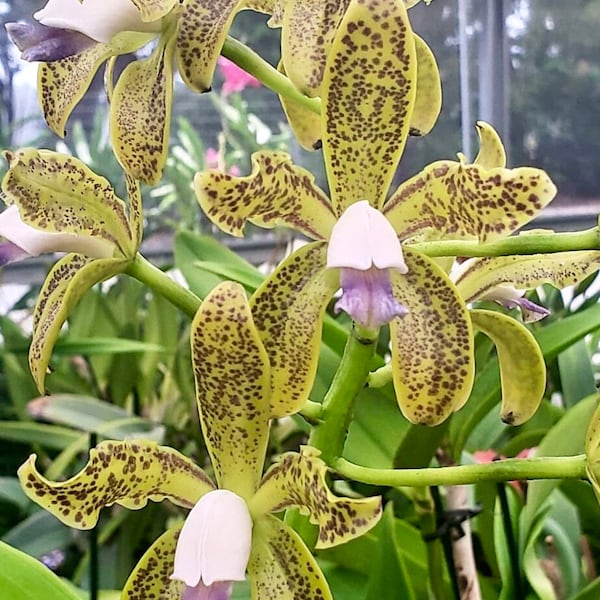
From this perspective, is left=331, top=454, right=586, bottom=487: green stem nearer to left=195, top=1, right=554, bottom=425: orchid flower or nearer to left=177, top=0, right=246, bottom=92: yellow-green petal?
left=195, top=1, right=554, bottom=425: orchid flower

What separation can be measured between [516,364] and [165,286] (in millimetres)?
216

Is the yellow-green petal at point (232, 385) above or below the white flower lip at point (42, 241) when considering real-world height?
below

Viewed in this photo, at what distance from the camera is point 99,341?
3.18 ft

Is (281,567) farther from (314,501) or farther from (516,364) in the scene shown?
(516,364)

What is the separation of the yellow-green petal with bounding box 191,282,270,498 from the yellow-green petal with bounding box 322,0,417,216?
0.09 m

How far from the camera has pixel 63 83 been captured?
0.46 m

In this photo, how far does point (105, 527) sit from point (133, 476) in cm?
75

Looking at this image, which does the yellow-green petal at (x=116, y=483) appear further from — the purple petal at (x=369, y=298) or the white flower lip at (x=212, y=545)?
the purple petal at (x=369, y=298)

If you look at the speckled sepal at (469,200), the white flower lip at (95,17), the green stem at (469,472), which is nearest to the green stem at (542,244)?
the speckled sepal at (469,200)

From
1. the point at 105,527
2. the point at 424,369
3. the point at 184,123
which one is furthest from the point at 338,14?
the point at 184,123

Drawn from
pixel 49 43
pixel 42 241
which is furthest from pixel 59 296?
pixel 49 43

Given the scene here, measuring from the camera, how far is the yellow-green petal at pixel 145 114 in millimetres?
394

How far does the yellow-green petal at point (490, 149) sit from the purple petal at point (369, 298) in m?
0.14

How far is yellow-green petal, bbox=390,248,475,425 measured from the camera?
36cm
